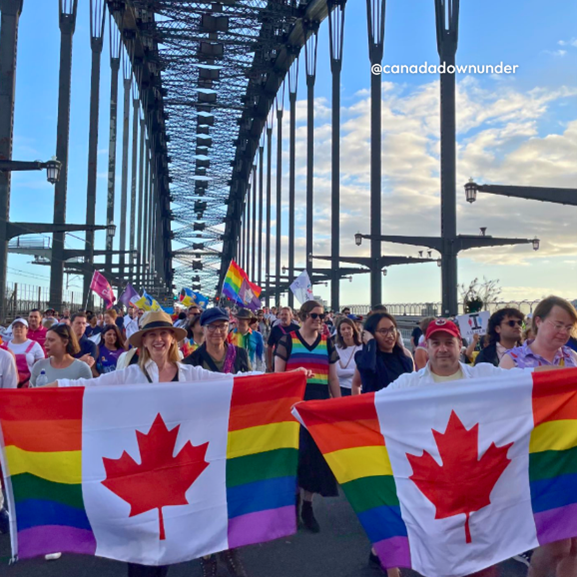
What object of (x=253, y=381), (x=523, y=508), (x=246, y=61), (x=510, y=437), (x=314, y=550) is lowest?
(x=314, y=550)

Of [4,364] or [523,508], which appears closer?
[523,508]

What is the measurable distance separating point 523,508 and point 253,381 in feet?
5.57

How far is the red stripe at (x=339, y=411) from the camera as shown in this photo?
11.8ft

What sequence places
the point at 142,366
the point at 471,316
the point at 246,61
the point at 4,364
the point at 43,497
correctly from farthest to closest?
1. the point at 246,61
2. the point at 471,316
3. the point at 4,364
4. the point at 142,366
5. the point at 43,497

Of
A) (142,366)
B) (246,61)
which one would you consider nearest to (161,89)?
(246,61)

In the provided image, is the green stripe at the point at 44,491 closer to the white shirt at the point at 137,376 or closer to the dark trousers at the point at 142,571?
the dark trousers at the point at 142,571

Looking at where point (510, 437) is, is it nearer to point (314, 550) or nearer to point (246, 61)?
point (314, 550)

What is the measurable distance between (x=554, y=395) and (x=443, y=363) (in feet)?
2.22

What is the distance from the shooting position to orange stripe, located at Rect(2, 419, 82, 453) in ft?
11.9

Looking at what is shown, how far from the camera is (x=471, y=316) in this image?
9.24 meters

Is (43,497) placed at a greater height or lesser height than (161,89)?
lesser

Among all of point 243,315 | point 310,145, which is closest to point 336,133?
point 310,145

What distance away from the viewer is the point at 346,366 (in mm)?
6672

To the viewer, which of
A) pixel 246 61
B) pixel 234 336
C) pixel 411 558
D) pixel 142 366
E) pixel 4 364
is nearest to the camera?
pixel 411 558
